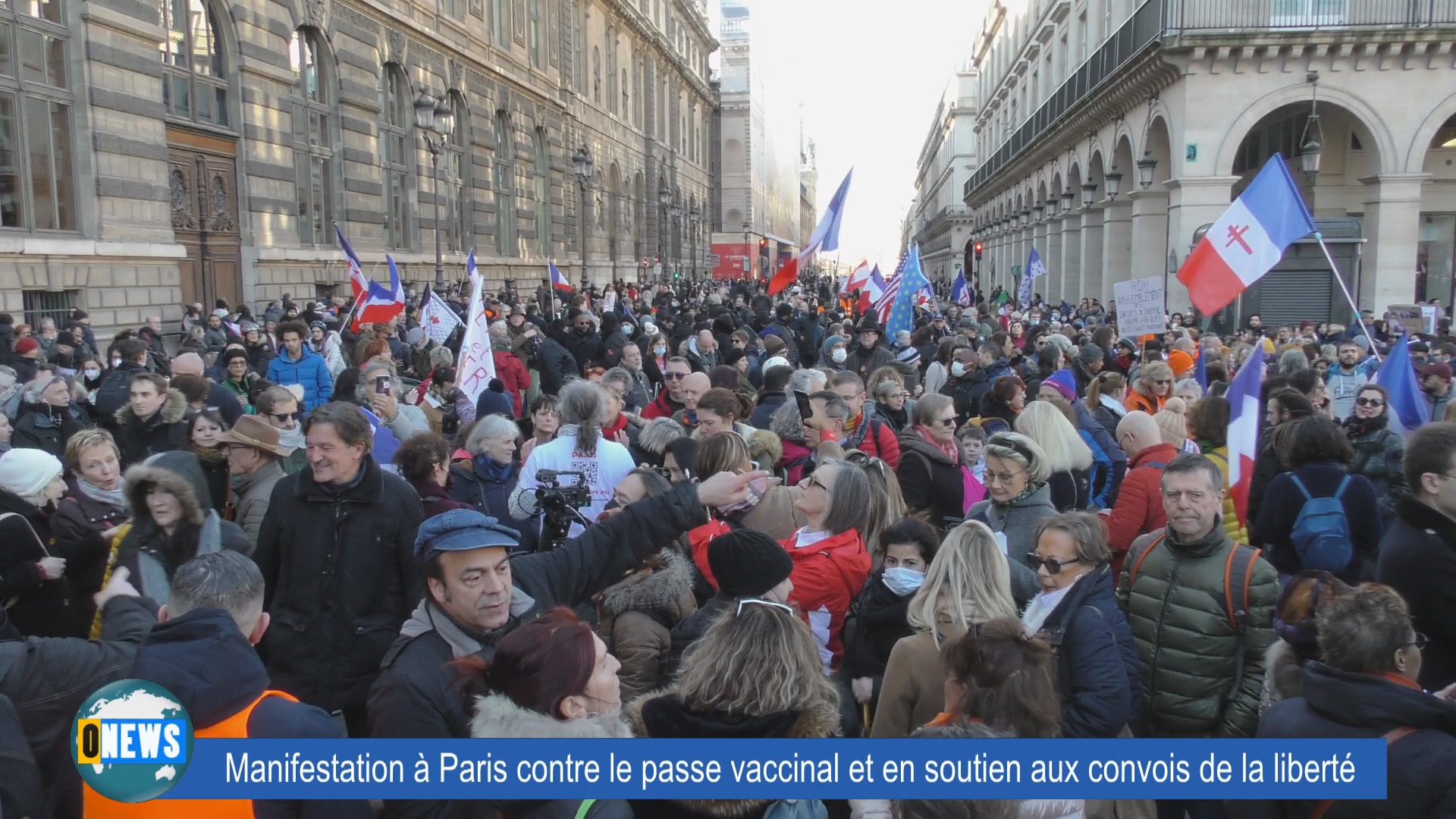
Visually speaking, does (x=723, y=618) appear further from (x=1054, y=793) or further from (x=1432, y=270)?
(x=1432, y=270)

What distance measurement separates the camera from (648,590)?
405 cm

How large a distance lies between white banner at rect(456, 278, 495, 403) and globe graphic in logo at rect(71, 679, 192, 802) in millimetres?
5834

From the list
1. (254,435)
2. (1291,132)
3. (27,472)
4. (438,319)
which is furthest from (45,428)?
(1291,132)

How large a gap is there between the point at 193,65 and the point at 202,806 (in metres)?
18.4

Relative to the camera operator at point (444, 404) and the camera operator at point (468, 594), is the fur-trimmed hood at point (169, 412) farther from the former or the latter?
the camera operator at point (468, 594)

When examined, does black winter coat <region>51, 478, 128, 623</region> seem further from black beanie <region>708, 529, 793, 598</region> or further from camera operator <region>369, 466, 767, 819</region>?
black beanie <region>708, 529, 793, 598</region>

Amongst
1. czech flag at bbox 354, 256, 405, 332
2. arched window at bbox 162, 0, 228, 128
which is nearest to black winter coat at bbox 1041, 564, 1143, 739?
czech flag at bbox 354, 256, 405, 332

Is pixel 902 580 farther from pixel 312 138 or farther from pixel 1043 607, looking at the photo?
pixel 312 138

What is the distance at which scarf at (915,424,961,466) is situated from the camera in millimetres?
6188

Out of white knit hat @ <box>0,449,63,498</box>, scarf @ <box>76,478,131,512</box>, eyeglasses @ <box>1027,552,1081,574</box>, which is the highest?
white knit hat @ <box>0,449,63,498</box>

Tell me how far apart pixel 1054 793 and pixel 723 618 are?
1.00m

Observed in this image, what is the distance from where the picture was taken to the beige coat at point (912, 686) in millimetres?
3424

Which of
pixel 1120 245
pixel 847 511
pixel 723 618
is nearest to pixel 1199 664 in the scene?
pixel 847 511

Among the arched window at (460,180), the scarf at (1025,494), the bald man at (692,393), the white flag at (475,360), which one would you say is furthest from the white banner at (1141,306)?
the arched window at (460,180)
